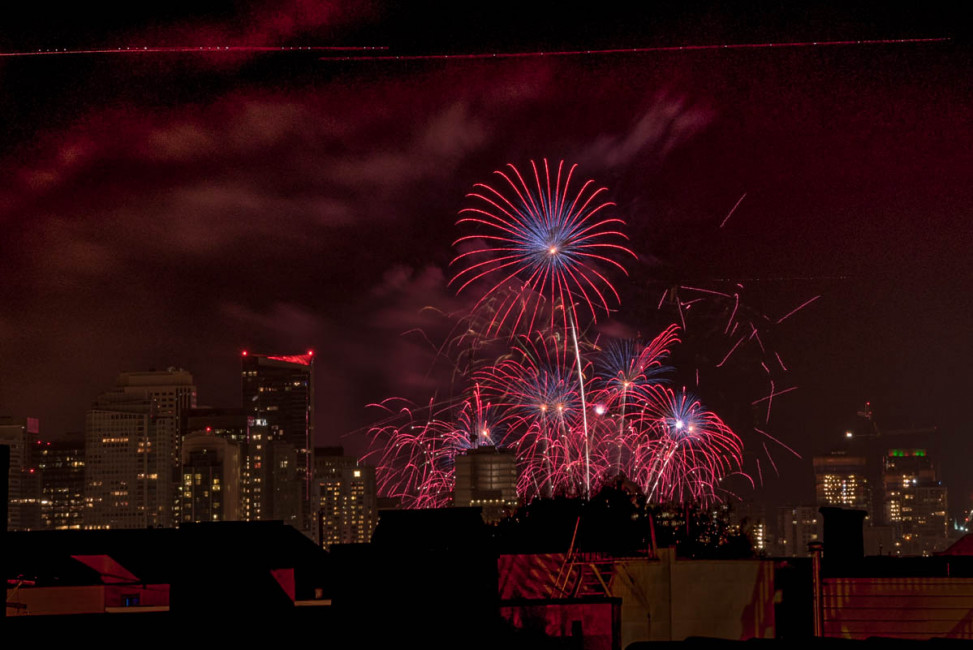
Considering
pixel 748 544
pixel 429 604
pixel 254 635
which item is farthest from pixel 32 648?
pixel 748 544

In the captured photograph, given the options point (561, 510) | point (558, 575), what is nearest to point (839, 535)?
point (558, 575)

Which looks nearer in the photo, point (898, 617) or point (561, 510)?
point (898, 617)

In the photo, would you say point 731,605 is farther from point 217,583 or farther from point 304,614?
point 217,583

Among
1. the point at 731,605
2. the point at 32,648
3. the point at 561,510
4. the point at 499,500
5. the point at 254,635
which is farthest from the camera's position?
the point at 499,500

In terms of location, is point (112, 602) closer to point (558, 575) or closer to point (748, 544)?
point (558, 575)

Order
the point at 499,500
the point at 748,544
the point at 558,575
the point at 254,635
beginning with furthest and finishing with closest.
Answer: the point at 499,500, the point at 748,544, the point at 558,575, the point at 254,635

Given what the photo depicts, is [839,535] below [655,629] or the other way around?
the other way around

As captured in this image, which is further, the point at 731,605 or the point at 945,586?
the point at 731,605

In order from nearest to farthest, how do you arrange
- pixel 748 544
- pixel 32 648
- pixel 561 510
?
pixel 32 648 < pixel 561 510 < pixel 748 544

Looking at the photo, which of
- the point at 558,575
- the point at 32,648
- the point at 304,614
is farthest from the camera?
the point at 558,575
